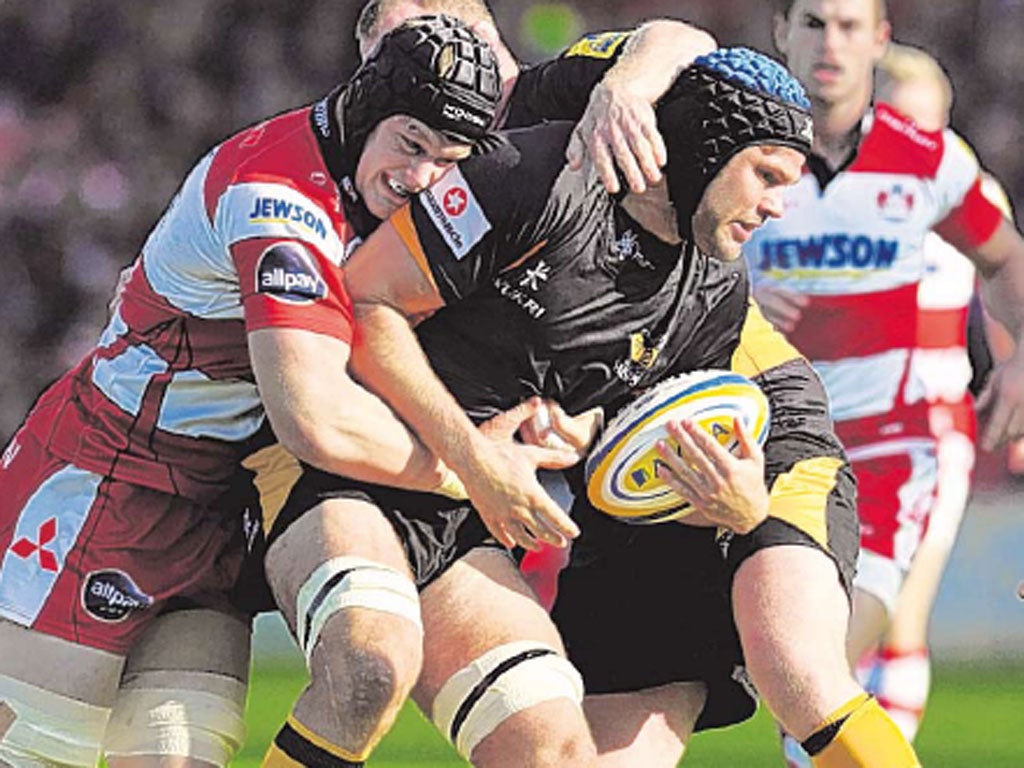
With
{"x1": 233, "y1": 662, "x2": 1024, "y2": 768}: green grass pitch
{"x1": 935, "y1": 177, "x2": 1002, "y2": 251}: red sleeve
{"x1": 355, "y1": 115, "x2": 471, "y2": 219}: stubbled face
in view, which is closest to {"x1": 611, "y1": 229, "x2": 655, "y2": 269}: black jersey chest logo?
{"x1": 355, "y1": 115, "x2": 471, "y2": 219}: stubbled face

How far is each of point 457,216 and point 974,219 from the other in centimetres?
354

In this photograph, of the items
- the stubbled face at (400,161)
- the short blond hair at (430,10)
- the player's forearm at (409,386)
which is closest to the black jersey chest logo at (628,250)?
the stubbled face at (400,161)

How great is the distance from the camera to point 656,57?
15.7ft

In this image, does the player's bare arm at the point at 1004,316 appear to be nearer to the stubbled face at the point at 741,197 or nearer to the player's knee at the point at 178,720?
the stubbled face at the point at 741,197

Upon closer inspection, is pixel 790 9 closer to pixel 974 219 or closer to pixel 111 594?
pixel 974 219

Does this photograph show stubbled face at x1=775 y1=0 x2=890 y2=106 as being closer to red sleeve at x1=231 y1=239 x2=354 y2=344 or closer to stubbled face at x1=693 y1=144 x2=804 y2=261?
stubbled face at x1=693 y1=144 x2=804 y2=261

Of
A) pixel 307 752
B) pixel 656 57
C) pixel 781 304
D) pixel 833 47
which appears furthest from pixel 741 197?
pixel 833 47

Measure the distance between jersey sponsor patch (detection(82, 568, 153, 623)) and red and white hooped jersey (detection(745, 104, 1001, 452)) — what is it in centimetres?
318

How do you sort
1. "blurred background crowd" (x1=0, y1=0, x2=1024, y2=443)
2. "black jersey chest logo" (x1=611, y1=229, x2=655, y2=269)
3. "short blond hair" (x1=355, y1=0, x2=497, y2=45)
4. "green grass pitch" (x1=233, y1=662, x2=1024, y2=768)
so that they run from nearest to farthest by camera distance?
"black jersey chest logo" (x1=611, y1=229, x2=655, y2=269) → "short blond hair" (x1=355, y1=0, x2=497, y2=45) → "green grass pitch" (x1=233, y1=662, x2=1024, y2=768) → "blurred background crowd" (x1=0, y1=0, x2=1024, y2=443)

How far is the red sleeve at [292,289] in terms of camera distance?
14.4 ft

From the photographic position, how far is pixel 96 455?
4.91 metres

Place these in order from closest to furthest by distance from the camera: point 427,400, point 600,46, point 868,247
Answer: point 427,400 < point 600,46 < point 868,247

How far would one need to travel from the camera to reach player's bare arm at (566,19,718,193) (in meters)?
4.46

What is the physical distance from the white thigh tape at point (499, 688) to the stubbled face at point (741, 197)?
89 cm
